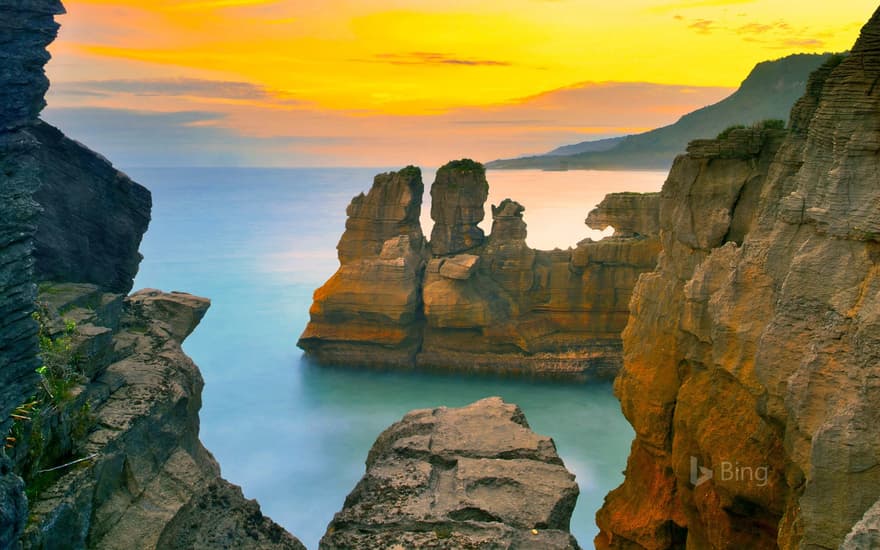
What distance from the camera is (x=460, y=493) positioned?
10.0 m

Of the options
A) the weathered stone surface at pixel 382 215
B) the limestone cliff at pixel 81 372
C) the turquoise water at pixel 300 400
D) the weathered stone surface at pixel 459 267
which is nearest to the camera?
the limestone cliff at pixel 81 372

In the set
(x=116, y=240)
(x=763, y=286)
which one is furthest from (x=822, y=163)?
(x=116, y=240)

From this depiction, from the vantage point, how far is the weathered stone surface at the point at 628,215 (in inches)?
1212

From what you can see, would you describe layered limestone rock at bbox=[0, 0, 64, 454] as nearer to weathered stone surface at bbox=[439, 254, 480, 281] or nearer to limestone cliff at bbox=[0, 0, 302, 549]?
limestone cliff at bbox=[0, 0, 302, 549]

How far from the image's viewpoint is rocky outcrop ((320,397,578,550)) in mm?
9156

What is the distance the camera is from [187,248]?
6128 cm

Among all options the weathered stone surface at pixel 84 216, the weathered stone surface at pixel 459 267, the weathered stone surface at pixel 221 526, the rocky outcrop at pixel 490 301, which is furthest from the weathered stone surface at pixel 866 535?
the weathered stone surface at pixel 459 267

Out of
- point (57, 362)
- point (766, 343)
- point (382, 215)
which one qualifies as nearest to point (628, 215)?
point (382, 215)

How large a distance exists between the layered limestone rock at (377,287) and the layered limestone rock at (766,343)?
57.4ft

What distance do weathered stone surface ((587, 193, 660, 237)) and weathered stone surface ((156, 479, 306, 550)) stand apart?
23.6 meters

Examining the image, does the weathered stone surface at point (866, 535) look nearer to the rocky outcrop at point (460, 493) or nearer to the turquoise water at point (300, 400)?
the rocky outcrop at point (460, 493)

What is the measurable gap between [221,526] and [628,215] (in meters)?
24.6

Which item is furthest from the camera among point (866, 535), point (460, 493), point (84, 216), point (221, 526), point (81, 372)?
point (84, 216)

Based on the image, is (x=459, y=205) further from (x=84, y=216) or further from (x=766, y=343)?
(x=766, y=343)
